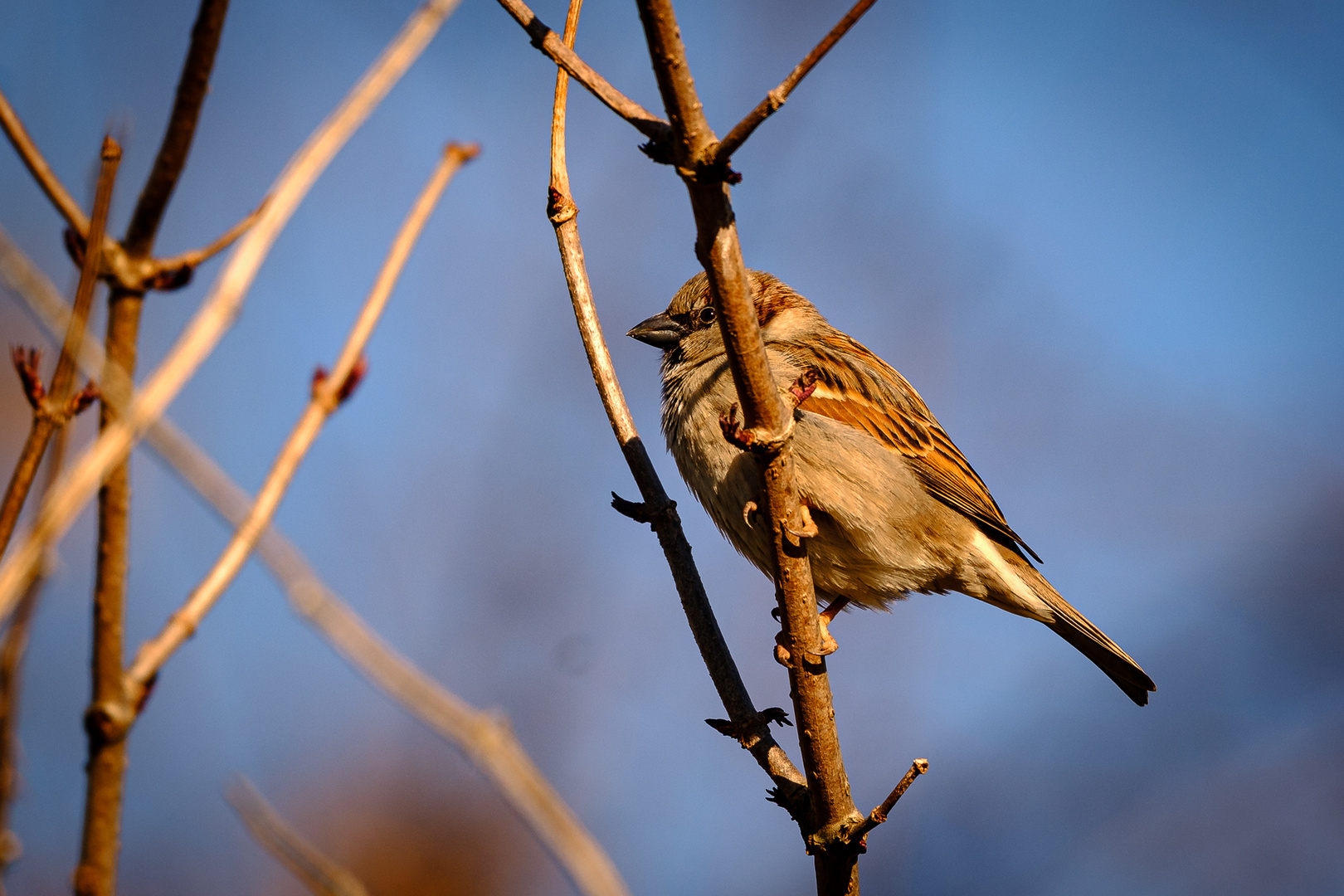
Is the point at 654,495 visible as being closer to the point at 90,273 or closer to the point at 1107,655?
the point at 90,273

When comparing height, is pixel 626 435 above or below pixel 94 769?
above

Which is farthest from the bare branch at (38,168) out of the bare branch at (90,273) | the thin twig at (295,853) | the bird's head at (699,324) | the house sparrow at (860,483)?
the bird's head at (699,324)

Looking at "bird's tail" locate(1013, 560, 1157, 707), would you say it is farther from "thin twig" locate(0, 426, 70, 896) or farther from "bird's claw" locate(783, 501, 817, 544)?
"thin twig" locate(0, 426, 70, 896)

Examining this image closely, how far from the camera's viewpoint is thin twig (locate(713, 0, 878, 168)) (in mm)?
1613

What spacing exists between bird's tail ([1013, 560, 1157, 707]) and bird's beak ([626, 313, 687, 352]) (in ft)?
5.36

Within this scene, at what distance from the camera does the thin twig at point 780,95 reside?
161 centimetres

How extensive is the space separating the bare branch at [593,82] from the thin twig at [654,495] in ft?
2.63

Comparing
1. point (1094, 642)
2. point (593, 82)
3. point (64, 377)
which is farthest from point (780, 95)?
point (1094, 642)

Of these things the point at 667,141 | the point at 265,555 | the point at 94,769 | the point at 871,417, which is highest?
the point at 871,417

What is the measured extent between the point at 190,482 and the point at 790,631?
1740 millimetres

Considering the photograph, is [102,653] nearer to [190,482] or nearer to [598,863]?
[190,482]

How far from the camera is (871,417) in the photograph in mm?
4242

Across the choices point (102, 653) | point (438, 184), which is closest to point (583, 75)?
point (438, 184)

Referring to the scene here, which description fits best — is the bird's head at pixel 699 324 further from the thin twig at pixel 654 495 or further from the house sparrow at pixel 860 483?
the thin twig at pixel 654 495
